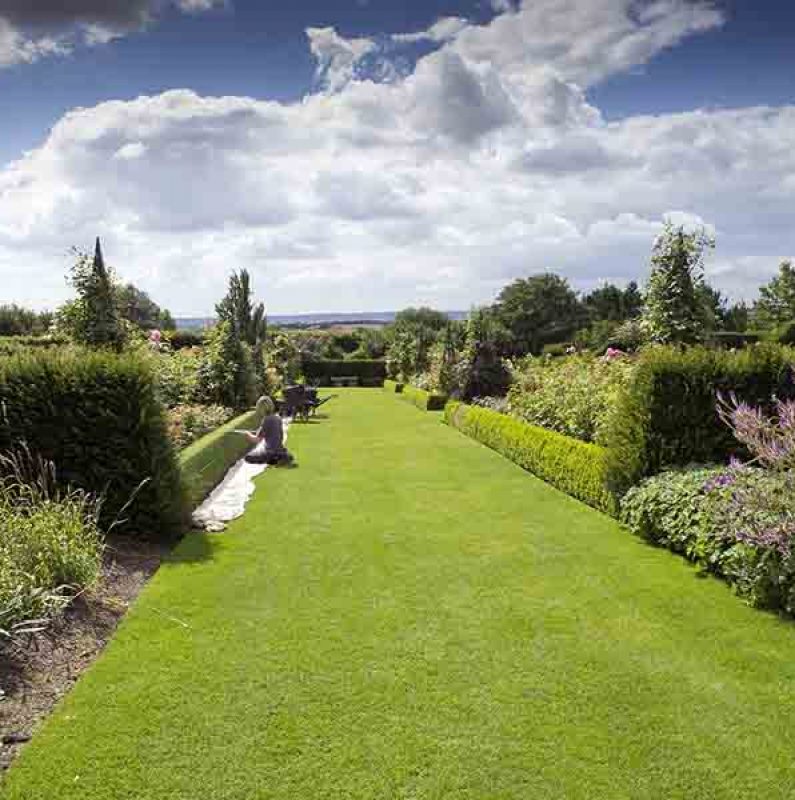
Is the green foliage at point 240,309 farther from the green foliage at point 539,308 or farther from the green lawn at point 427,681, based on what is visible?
the green foliage at point 539,308

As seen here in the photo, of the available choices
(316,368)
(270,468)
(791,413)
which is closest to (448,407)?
(270,468)

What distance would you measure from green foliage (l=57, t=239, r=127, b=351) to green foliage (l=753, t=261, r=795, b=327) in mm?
47412

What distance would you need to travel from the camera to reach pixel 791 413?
16.8 feet

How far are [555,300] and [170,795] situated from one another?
2858 inches

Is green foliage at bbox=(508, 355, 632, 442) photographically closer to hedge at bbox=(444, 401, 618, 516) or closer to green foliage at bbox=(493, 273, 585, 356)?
hedge at bbox=(444, 401, 618, 516)

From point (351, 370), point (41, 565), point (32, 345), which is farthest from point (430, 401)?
point (351, 370)

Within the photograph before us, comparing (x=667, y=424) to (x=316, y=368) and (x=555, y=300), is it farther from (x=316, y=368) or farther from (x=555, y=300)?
(x=555, y=300)

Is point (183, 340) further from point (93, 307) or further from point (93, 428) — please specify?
point (93, 428)

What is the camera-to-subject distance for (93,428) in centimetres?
702

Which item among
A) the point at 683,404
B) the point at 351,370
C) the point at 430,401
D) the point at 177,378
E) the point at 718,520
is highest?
the point at 177,378

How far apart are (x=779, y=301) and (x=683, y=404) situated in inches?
→ 1998

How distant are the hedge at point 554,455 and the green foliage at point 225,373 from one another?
6.24 m

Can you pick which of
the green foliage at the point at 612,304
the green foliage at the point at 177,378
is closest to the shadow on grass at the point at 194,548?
the green foliage at the point at 177,378

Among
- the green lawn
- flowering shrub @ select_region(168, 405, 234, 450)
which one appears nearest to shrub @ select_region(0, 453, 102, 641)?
the green lawn
